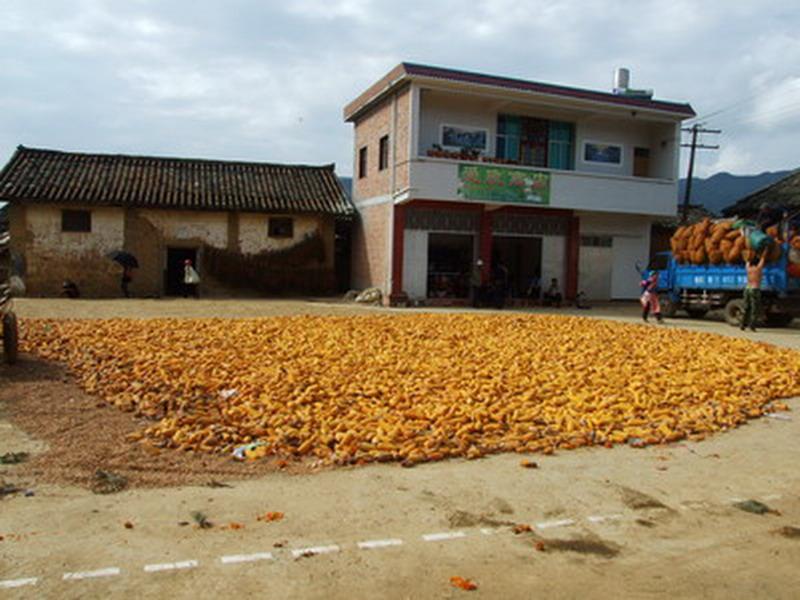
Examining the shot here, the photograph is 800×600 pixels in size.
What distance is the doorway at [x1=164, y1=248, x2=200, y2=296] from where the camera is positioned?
22.3 m

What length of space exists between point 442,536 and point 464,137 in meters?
18.4

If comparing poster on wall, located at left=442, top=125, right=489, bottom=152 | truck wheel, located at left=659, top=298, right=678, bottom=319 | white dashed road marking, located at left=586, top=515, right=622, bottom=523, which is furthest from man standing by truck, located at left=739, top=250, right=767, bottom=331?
→ white dashed road marking, located at left=586, top=515, right=622, bottom=523

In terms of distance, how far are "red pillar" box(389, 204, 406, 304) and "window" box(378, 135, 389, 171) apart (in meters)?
2.14

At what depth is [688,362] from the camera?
8852mm

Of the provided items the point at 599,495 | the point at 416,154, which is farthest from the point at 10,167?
the point at 599,495

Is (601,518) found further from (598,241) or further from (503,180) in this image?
(598,241)

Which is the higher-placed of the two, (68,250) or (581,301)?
(68,250)

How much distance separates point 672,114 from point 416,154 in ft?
31.3

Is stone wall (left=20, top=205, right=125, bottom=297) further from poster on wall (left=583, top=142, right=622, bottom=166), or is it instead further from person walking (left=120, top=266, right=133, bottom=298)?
poster on wall (left=583, top=142, right=622, bottom=166)

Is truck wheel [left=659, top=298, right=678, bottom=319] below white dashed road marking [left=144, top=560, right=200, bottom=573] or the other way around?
the other way around

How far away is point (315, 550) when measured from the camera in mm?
3340

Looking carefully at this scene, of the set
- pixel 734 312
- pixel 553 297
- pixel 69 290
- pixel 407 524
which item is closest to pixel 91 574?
pixel 407 524

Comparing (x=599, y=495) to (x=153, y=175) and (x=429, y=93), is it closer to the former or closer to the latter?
(x=429, y=93)

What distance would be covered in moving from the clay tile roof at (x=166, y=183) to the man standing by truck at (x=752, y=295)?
42.5ft
